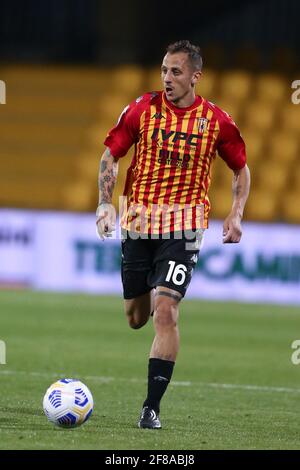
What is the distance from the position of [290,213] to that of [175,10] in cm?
609

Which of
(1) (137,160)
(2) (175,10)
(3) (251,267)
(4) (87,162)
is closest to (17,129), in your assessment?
(4) (87,162)

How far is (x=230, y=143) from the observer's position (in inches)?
305

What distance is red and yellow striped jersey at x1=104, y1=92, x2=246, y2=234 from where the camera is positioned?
24.7 feet

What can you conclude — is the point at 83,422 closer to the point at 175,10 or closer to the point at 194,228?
the point at 194,228

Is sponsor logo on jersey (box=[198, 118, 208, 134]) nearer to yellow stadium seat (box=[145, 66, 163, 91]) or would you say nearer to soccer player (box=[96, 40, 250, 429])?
soccer player (box=[96, 40, 250, 429])

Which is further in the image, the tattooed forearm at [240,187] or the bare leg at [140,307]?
the bare leg at [140,307]

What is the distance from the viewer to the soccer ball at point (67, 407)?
22.1 ft

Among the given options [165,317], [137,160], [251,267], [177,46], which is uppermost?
[177,46]

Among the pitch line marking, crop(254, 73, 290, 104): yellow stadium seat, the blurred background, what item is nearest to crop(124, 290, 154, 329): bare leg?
the pitch line marking

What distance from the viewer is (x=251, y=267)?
17.1 m

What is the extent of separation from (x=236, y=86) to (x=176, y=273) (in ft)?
52.0

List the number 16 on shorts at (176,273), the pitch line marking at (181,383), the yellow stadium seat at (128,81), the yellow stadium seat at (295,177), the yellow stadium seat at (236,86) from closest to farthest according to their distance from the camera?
the number 16 on shorts at (176,273), the pitch line marking at (181,383), the yellow stadium seat at (295,177), the yellow stadium seat at (236,86), the yellow stadium seat at (128,81)

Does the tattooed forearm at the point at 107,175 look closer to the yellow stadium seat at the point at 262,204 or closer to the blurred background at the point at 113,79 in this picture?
the yellow stadium seat at the point at 262,204

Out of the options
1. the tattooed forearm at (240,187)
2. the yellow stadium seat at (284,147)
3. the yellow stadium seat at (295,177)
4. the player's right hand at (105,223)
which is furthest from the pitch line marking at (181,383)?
the yellow stadium seat at (284,147)
